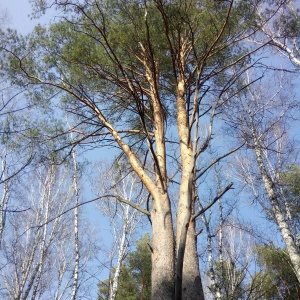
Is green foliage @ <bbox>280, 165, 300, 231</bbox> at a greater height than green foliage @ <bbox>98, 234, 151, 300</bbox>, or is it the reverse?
green foliage @ <bbox>280, 165, 300, 231</bbox>

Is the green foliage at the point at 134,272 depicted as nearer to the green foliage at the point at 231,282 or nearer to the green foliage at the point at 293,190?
the green foliage at the point at 231,282

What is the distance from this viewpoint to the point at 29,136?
226 inches

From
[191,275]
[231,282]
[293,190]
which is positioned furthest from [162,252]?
[293,190]

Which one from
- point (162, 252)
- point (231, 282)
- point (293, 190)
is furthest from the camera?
point (293, 190)

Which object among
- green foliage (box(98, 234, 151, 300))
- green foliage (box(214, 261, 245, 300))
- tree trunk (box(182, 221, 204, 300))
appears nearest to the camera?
tree trunk (box(182, 221, 204, 300))

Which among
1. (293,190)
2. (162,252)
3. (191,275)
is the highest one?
(293,190)

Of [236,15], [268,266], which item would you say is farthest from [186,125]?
[268,266]

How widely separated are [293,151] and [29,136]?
792 centimetres

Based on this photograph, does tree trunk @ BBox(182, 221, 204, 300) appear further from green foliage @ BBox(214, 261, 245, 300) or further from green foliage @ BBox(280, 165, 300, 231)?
green foliage @ BBox(280, 165, 300, 231)

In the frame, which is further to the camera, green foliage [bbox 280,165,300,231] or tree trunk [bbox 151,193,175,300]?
green foliage [bbox 280,165,300,231]

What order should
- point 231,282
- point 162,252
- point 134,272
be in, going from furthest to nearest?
point 134,272 < point 231,282 < point 162,252

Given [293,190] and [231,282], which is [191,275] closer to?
[231,282]

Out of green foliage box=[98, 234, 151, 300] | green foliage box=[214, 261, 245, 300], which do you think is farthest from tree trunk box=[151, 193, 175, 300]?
green foliage box=[98, 234, 151, 300]

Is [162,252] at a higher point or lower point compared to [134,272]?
lower
